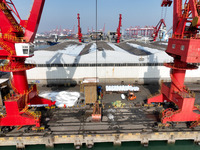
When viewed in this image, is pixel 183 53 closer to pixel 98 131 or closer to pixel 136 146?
pixel 136 146

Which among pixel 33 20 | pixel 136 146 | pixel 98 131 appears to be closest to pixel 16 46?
pixel 33 20

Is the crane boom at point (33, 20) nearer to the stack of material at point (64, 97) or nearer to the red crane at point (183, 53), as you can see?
the stack of material at point (64, 97)

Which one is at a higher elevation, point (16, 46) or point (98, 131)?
point (16, 46)

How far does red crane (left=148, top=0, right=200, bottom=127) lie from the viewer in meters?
15.1

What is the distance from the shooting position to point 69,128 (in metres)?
18.2

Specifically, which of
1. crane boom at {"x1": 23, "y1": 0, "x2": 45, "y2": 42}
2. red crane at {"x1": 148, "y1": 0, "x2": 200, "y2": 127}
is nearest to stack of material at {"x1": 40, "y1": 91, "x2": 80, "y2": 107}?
crane boom at {"x1": 23, "y1": 0, "x2": 45, "y2": 42}

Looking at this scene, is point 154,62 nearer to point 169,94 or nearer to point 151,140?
point 169,94

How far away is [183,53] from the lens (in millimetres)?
16031

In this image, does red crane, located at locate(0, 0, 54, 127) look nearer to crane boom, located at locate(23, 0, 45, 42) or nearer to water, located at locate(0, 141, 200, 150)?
crane boom, located at locate(23, 0, 45, 42)

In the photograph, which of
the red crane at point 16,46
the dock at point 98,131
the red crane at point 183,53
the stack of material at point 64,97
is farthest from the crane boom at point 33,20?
the red crane at point 183,53

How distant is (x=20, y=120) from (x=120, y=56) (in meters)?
25.3

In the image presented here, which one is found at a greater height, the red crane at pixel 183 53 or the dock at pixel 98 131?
the red crane at pixel 183 53

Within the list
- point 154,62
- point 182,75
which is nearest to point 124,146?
point 182,75

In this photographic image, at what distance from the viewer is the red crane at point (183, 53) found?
15.1 m
